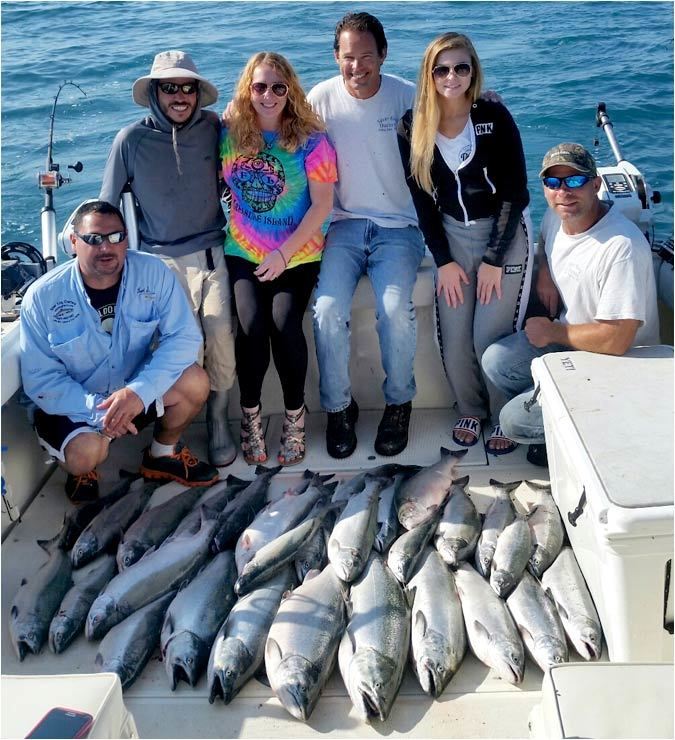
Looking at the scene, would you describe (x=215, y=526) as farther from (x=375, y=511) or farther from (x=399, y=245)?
(x=399, y=245)

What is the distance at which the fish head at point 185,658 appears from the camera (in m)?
2.83

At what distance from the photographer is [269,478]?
389 cm

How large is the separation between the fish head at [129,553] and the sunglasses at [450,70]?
7.91 ft

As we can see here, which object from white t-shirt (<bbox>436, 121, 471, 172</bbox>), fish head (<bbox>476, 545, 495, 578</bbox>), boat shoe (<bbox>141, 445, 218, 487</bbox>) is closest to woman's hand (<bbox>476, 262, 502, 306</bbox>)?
white t-shirt (<bbox>436, 121, 471, 172</bbox>)

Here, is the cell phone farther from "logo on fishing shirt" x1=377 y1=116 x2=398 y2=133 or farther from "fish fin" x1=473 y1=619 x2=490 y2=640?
"logo on fishing shirt" x1=377 y1=116 x2=398 y2=133

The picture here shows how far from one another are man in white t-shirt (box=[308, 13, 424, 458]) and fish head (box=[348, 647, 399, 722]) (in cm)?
150

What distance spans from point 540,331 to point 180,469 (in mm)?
1831

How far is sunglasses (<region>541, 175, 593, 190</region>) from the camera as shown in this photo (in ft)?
10.8

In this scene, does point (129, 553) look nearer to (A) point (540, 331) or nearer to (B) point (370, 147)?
(A) point (540, 331)

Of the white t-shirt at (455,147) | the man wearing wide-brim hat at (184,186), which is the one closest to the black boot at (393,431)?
the man wearing wide-brim hat at (184,186)

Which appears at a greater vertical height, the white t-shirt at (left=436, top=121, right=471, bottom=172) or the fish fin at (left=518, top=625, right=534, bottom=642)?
the white t-shirt at (left=436, top=121, right=471, bottom=172)

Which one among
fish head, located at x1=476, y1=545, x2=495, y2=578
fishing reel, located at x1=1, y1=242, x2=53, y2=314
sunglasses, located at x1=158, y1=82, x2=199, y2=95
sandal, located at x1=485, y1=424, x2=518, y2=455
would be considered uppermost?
sunglasses, located at x1=158, y1=82, x2=199, y2=95

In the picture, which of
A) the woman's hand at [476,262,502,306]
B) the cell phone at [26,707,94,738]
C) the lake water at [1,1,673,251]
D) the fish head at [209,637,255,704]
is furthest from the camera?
the lake water at [1,1,673,251]

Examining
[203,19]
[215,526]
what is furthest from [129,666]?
[203,19]
